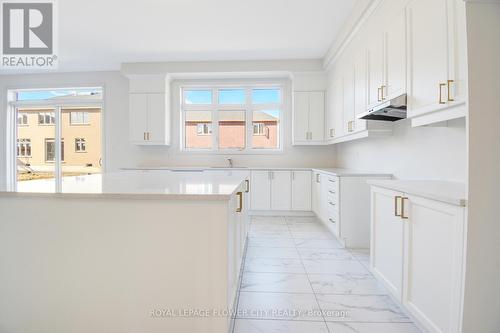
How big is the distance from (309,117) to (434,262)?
370cm

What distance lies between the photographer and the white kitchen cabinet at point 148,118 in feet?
16.2

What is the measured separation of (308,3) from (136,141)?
3.67m

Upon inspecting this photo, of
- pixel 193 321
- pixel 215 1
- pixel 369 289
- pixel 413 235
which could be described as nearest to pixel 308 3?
pixel 215 1

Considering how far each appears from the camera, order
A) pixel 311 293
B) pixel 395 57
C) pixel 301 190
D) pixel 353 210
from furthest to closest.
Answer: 1. pixel 301 190
2. pixel 353 210
3. pixel 395 57
4. pixel 311 293

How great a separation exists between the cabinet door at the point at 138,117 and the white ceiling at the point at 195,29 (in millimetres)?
687

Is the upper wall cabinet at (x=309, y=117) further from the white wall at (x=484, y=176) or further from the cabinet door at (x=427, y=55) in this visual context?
the white wall at (x=484, y=176)

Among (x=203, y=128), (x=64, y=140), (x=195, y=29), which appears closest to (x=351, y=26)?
(x=195, y=29)

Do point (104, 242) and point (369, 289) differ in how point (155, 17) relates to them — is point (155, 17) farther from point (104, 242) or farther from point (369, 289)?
point (369, 289)

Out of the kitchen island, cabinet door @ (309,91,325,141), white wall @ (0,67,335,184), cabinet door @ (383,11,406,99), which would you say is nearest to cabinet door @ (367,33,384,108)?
cabinet door @ (383,11,406,99)

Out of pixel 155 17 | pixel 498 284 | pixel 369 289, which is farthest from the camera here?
pixel 155 17

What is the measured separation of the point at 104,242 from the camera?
1.42 metres

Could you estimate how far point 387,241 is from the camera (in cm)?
191

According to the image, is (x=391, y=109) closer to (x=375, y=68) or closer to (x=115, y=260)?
(x=375, y=68)

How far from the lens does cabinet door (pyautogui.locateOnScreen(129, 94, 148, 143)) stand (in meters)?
4.94
